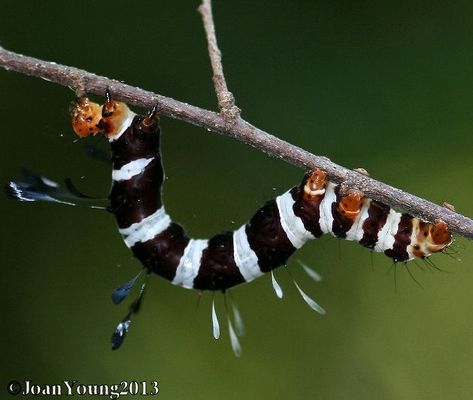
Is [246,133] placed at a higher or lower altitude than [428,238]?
higher

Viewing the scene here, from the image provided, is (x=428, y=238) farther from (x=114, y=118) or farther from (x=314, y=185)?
(x=114, y=118)

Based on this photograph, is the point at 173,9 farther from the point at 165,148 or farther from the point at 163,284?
the point at 163,284

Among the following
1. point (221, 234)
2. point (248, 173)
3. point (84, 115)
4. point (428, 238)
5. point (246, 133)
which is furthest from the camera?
point (248, 173)

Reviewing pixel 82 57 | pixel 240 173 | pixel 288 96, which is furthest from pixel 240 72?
pixel 82 57

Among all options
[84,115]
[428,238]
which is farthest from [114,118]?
[428,238]

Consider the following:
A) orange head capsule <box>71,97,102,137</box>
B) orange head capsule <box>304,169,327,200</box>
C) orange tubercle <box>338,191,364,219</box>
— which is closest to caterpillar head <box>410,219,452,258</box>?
orange tubercle <box>338,191,364,219</box>

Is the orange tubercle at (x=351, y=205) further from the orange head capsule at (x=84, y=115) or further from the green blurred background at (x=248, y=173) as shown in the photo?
the green blurred background at (x=248, y=173)

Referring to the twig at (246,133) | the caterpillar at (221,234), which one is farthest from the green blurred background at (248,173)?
the twig at (246,133)

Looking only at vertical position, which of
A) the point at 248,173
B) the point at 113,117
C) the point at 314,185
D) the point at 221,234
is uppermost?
the point at 248,173

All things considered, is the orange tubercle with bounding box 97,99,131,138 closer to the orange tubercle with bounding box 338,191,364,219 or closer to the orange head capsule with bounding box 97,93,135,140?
the orange head capsule with bounding box 97,93,135,140
